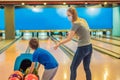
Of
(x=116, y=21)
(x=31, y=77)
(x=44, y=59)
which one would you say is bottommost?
(x=31, y=77)

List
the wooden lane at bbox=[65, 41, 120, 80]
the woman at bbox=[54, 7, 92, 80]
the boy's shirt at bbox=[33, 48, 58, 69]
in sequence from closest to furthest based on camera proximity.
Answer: the boy's shirt at bbox=[33, 48, 58, 69] → the woman at bbox=[54, 7, 92, 80] → the wooden lane at bbox=[65, 41, 120, 80]

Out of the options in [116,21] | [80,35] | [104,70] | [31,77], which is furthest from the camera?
[116,21]

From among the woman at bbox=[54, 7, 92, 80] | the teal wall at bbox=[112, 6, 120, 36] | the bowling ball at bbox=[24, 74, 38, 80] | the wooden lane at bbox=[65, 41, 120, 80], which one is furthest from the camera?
the teal wall at bbox=[112, 6, 120, 36]

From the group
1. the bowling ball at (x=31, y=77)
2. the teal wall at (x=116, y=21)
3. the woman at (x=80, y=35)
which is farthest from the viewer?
the teal wall at (x=116, y=21)

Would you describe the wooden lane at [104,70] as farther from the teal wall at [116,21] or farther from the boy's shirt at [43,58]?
the teal wall at [116,21]

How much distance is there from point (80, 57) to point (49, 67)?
27.3 inches

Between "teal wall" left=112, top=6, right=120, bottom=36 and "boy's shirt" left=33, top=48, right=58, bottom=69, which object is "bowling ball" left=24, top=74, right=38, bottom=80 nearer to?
"boy's shirt" left=33, top=48, right=58, bottom=69

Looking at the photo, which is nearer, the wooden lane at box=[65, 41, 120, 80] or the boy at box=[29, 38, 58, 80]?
the boy at box=[29, 38, 58, 80]

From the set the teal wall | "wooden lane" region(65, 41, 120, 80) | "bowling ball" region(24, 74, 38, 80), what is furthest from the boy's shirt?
the teal wall

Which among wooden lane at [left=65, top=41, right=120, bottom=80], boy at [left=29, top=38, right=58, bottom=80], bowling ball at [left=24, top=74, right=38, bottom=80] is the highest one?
boy at [left=29, top=38, right=58, bottom=80]

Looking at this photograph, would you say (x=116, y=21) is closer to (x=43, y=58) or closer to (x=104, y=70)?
(x=104, y=70)

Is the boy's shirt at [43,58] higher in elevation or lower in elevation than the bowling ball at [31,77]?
higher

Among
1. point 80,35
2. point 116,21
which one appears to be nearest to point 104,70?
point 80,35

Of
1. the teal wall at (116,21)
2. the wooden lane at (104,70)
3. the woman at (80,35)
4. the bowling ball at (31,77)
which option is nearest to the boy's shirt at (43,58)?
the bowling ball at (31,77)
